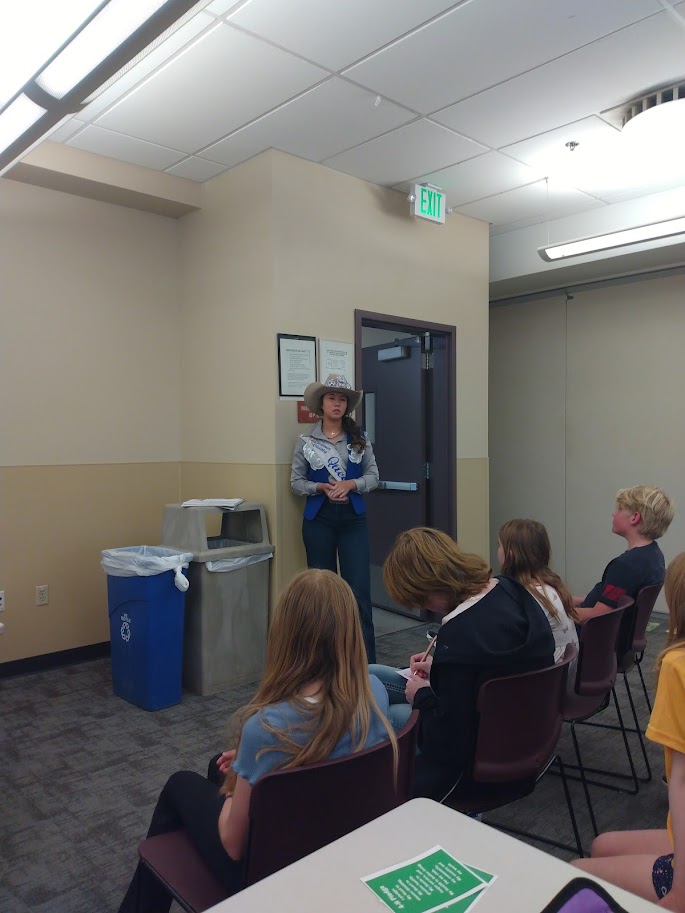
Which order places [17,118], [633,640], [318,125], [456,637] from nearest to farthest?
1. [456,637]
2. [17,118]
3. [633,640]
4. [318,125]

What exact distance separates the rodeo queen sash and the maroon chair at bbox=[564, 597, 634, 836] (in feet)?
5.87

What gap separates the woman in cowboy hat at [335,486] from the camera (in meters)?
3.82

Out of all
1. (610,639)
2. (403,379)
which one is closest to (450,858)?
(610,639)

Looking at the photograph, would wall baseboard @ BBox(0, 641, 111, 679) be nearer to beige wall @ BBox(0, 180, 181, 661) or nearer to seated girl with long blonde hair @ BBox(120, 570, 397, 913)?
beige wall @ BBox(0, 180, 181, 661)

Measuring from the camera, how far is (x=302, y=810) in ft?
4.08

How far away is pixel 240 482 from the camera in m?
4.12

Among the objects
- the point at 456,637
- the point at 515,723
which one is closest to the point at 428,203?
A: the point at 456,637

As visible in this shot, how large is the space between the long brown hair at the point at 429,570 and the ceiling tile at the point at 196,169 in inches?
118

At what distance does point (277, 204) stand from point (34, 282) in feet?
4.81

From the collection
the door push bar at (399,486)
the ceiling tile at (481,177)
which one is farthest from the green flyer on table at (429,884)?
the door push bar at (399,486)

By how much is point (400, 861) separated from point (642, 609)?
209cm

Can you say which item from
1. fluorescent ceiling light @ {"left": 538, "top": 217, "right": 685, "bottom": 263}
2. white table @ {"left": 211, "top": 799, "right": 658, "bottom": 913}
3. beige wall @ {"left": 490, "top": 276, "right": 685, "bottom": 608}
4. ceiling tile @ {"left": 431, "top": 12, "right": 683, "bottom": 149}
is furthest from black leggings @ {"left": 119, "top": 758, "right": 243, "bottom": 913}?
beige wall @ {"left": 490, "top": 276, "right": 685, "bottom": 608}

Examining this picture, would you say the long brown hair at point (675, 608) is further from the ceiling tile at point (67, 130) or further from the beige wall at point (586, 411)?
the beige wall at point (586, 411)

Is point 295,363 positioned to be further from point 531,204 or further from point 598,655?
point 598,655
